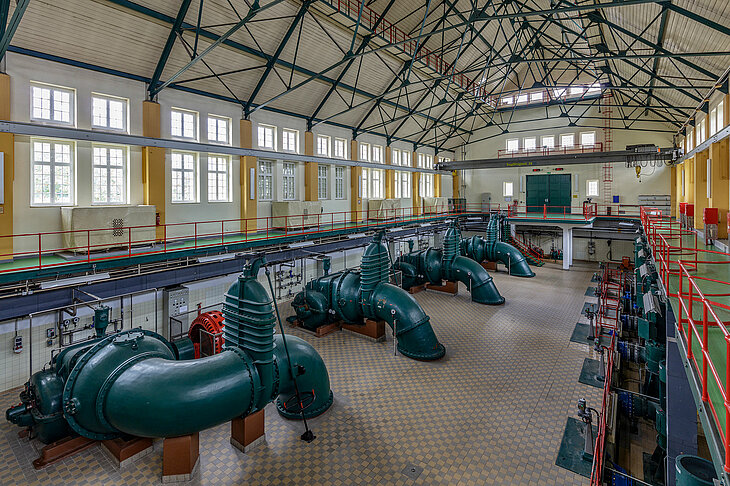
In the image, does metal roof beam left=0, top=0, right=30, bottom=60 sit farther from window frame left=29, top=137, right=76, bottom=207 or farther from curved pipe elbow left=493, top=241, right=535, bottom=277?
curved pipe elbow left=493, top=241, right=535, bottom=277

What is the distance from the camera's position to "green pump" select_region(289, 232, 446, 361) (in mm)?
11188

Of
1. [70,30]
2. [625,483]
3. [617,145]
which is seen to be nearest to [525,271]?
[617,145]

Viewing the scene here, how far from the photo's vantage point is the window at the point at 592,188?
28692 mm

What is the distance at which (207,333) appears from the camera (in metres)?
9.78

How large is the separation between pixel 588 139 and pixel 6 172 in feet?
108

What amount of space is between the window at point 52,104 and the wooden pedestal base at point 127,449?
9770mm

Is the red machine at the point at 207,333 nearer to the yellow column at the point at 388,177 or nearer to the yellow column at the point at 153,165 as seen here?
the yellow column at the point at 153,165

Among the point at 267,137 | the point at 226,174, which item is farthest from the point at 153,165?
the point at 267,137

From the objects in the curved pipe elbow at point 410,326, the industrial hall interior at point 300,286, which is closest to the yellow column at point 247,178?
the industrial hall interior at point 300,286

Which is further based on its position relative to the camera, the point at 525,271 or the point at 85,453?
the point at 525,271

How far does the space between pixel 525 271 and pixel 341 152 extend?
12773 mm

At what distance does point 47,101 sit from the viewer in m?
11.4

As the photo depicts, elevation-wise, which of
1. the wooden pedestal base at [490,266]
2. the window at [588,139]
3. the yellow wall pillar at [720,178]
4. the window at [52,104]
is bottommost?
the wooden pedestal base at [490,266]

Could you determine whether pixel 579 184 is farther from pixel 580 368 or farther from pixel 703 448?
pixel 703 448
